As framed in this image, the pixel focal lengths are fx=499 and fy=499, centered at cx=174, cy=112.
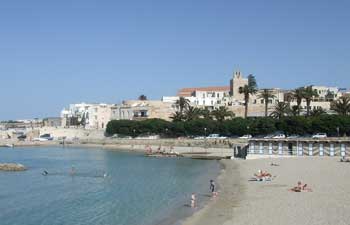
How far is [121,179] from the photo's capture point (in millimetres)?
47938

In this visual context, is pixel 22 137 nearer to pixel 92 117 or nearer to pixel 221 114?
pixel 92 117

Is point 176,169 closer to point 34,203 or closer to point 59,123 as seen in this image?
point 34,203

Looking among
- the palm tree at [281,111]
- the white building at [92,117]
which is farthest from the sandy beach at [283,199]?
the white building at [92,117]

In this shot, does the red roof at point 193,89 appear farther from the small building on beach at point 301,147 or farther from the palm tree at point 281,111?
the small building on beach at point 301,147

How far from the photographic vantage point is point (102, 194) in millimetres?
38094

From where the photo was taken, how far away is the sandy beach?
24288 mm

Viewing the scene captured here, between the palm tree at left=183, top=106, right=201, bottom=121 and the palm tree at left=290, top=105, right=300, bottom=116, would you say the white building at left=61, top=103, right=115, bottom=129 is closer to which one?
the palm tree at left=183, top=106, right=201, bottom=121

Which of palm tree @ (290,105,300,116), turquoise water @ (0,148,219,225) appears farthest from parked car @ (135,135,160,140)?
turquoise water @ (0,148,219,225)

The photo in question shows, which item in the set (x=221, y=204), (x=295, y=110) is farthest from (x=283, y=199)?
(x=295, y=110)

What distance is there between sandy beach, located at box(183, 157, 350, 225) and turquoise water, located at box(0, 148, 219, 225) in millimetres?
2156

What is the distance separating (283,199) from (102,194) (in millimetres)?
14598

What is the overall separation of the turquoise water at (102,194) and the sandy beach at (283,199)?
216 cm

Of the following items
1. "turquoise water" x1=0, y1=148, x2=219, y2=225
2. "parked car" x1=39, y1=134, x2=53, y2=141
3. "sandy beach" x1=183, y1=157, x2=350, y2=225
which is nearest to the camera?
"sandy beach" x1=183, y1=157, x2=350, y2=225

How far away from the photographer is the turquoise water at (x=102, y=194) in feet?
94.6
